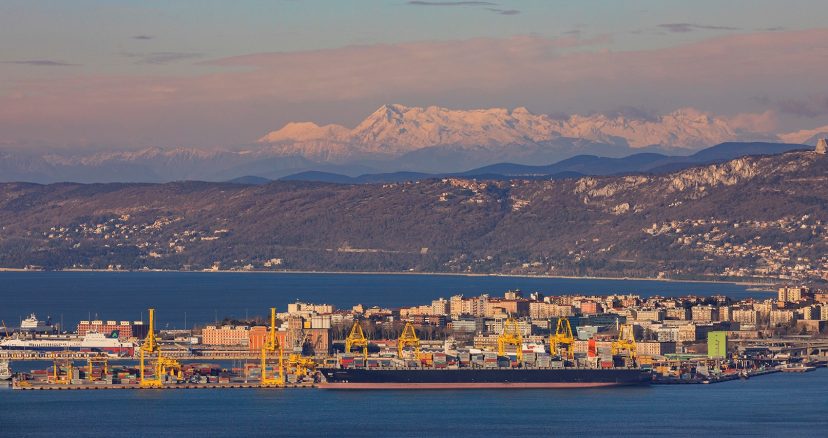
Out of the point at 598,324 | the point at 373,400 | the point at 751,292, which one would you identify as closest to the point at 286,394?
the point at 373,400

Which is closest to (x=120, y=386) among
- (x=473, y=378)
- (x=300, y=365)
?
(x=300, y=365)

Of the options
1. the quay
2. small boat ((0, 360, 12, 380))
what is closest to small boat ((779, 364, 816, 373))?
the quay

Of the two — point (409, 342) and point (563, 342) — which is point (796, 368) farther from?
point (409, 342)

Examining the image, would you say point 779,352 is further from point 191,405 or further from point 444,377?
point 191,405

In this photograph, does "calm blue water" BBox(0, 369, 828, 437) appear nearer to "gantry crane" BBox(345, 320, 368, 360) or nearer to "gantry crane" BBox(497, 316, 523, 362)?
"gantry crane" BBox(497, 316, 523, 362)

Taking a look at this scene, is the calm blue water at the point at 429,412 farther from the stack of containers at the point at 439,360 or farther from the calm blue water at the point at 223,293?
the calm blue water at the point at 223,293

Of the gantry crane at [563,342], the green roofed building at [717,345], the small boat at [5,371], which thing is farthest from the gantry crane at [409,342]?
the small boat at [5,371]
